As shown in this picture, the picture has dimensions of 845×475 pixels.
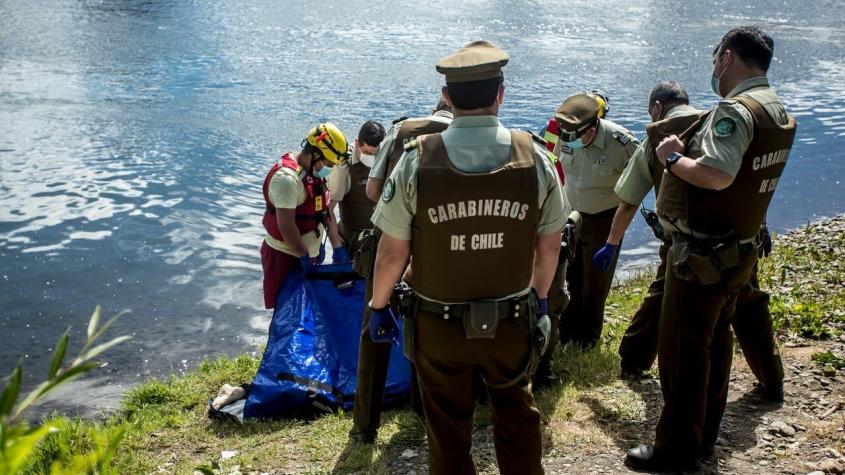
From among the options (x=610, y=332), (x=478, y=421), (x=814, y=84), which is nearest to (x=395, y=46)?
(x=814, y=84)

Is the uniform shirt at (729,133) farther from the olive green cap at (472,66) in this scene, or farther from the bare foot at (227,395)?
the bare foot at (227,395)

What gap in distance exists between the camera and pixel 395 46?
21.7 meters

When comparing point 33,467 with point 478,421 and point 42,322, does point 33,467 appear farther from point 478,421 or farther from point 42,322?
point 42,322

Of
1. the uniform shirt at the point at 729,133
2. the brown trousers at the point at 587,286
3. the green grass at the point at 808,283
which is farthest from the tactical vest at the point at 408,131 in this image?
the green grass at the point at 808,283

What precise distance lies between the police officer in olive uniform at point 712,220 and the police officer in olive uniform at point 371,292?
4.32 feet

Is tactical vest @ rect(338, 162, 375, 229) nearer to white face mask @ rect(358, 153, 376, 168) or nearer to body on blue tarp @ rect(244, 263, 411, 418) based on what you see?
white face mask @ rect(358, 153, 376, 168)

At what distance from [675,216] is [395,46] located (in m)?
18.3

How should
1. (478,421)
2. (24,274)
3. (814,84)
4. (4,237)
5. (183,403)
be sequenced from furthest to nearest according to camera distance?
(814,84)
(4,237)
(24,274)
(183,403)
(478,421)

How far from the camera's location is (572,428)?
4906 millimetres

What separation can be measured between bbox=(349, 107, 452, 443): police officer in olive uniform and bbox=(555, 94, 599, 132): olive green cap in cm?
116

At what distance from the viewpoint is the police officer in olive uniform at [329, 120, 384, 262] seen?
6094 mm

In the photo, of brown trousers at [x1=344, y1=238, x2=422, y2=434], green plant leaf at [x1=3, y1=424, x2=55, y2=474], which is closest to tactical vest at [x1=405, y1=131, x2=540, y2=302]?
brown trousers at [x1=344, y1=238, x2=422, y2=434]

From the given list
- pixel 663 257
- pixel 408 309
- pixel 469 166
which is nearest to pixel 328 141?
pixel 663 257

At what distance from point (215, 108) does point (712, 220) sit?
13.7 metres
